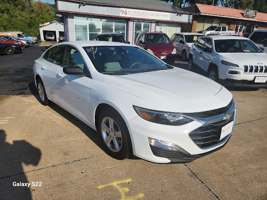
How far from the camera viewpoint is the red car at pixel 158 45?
9.15 meters

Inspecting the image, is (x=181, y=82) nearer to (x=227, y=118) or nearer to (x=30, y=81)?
(x=227, y=118)

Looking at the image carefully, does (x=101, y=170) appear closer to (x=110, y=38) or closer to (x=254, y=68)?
(x=254, y=68)

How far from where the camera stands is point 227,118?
2.38 meters

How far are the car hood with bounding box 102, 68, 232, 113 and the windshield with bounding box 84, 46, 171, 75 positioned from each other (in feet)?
0.99

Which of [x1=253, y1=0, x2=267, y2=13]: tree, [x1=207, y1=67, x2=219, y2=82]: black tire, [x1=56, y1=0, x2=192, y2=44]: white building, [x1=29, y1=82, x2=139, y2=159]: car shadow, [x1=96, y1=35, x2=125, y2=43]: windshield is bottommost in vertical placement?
[x1=29, y1=82, x2=139, y2=159]: car shadow

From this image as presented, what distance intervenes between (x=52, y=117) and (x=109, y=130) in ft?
6.28

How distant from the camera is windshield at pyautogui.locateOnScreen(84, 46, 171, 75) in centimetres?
300

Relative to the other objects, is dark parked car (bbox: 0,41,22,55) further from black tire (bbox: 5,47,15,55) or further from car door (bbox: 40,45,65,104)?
car door (bbox: 40,45,65,104)

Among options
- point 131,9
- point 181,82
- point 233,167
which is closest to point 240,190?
point 233,167

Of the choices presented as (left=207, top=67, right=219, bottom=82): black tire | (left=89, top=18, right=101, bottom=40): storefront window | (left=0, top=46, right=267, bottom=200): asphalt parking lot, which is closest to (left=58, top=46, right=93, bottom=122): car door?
(left=0, top=46, right=267, bottom=200): asphalt parking lot

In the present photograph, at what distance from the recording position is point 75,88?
3076 millimetres

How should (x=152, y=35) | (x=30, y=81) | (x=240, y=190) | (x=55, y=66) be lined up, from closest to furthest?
(x=240, y=190) → (x=55, y=66) → (x=30, y=81) → (x=152, y=35)

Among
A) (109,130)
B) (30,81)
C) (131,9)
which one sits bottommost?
(30,81)

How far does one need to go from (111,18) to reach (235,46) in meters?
14.7
